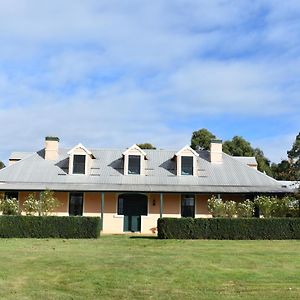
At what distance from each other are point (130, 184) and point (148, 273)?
18.0 metres

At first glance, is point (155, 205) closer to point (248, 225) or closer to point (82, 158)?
point (82, 158)

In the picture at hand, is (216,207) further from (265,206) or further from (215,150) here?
(215,150)

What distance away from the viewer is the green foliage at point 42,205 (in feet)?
86.0

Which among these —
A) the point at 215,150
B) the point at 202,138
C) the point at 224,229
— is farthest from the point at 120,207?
the point at 202,138

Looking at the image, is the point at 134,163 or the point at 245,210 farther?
the point at 134,163

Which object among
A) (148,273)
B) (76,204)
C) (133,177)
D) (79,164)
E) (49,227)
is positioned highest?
(79,164)

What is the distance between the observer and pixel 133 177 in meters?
30.5

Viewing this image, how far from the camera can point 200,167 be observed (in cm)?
3183

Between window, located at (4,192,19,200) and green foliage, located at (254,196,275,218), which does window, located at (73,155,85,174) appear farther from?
green foliage, located at (254,196,275,218)

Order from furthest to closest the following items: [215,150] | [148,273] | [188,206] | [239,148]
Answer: [239,148] < [215,150] < [188,206] < [148,273]

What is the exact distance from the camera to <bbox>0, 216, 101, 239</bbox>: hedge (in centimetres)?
2223

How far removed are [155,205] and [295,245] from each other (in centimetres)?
1186

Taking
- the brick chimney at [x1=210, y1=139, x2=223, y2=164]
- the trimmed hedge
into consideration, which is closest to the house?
the brick chimney at [x1=210, y1=139, x2=223, y2=164]

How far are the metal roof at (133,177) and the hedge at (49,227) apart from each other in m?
5.71
